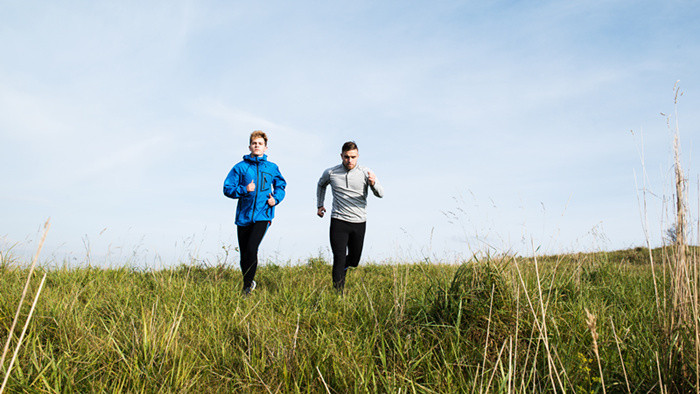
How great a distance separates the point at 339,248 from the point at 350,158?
1.19 meters

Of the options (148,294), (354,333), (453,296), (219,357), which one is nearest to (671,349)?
(453,296)

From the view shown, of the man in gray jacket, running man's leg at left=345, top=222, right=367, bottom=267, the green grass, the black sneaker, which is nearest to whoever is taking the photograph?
the green grass

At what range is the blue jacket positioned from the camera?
17.9 feet

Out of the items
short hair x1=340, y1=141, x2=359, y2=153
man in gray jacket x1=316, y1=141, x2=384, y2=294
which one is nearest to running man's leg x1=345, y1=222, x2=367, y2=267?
man in gray jacket x1=316, y1=141, x2=384, y2=294

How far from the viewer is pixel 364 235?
226 inches

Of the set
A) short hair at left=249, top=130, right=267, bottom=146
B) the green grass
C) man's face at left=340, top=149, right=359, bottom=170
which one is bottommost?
the green grass

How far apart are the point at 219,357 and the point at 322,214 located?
11.0 ft

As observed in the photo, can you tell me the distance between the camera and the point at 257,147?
223 inches

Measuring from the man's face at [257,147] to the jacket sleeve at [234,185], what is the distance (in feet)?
1.01

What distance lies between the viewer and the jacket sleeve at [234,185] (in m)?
5.42

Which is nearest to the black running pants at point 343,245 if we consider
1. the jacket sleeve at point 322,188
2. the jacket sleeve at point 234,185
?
the jacket sleeve at point 322,188

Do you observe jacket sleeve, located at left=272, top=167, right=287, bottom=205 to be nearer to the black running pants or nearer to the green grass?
the black running pants

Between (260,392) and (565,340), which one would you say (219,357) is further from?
(565,340)

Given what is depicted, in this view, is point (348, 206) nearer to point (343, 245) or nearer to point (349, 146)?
point (343, 245)
